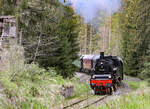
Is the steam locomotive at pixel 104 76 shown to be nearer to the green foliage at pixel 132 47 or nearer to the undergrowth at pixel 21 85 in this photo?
the undergrowth at pixel 21 85

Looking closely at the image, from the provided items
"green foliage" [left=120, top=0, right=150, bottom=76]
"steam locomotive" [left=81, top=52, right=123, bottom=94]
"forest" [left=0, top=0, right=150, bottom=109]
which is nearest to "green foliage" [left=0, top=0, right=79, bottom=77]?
"forest" [left=0, top=0, right=150, bottom=109]

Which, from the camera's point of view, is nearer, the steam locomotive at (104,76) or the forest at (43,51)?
the forest at (43,51)

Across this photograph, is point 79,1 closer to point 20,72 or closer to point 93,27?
point 20,72

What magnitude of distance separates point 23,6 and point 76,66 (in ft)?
21.3

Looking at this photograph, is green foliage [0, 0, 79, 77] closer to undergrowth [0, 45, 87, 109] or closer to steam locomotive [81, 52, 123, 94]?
steam locomotive [81, 52, 123, 94]

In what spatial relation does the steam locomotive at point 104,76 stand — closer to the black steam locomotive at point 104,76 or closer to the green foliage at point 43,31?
the black steam locomotive at point 104,76

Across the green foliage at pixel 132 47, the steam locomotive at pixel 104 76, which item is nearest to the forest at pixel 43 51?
the green foliage at pixel 132 47

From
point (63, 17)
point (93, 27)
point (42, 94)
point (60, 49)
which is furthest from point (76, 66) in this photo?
point (93, 27)

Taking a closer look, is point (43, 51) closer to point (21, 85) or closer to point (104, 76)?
point (104, 76)

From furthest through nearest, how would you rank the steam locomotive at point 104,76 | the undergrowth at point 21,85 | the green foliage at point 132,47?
the green foliage at point 132,47
the steam locomotive at point 104,76
the undergrowth at point 21,85

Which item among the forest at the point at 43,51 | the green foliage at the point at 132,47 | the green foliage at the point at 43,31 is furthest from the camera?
the green foliage at the point at 132,47

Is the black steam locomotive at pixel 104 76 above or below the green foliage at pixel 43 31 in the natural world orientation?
below

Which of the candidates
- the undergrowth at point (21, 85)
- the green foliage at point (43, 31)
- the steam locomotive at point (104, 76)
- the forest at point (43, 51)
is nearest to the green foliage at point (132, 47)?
the forest at point (43, 51)

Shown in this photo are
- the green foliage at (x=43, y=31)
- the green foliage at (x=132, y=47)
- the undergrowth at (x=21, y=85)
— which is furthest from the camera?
the green foliage at (x=132, y=47)
